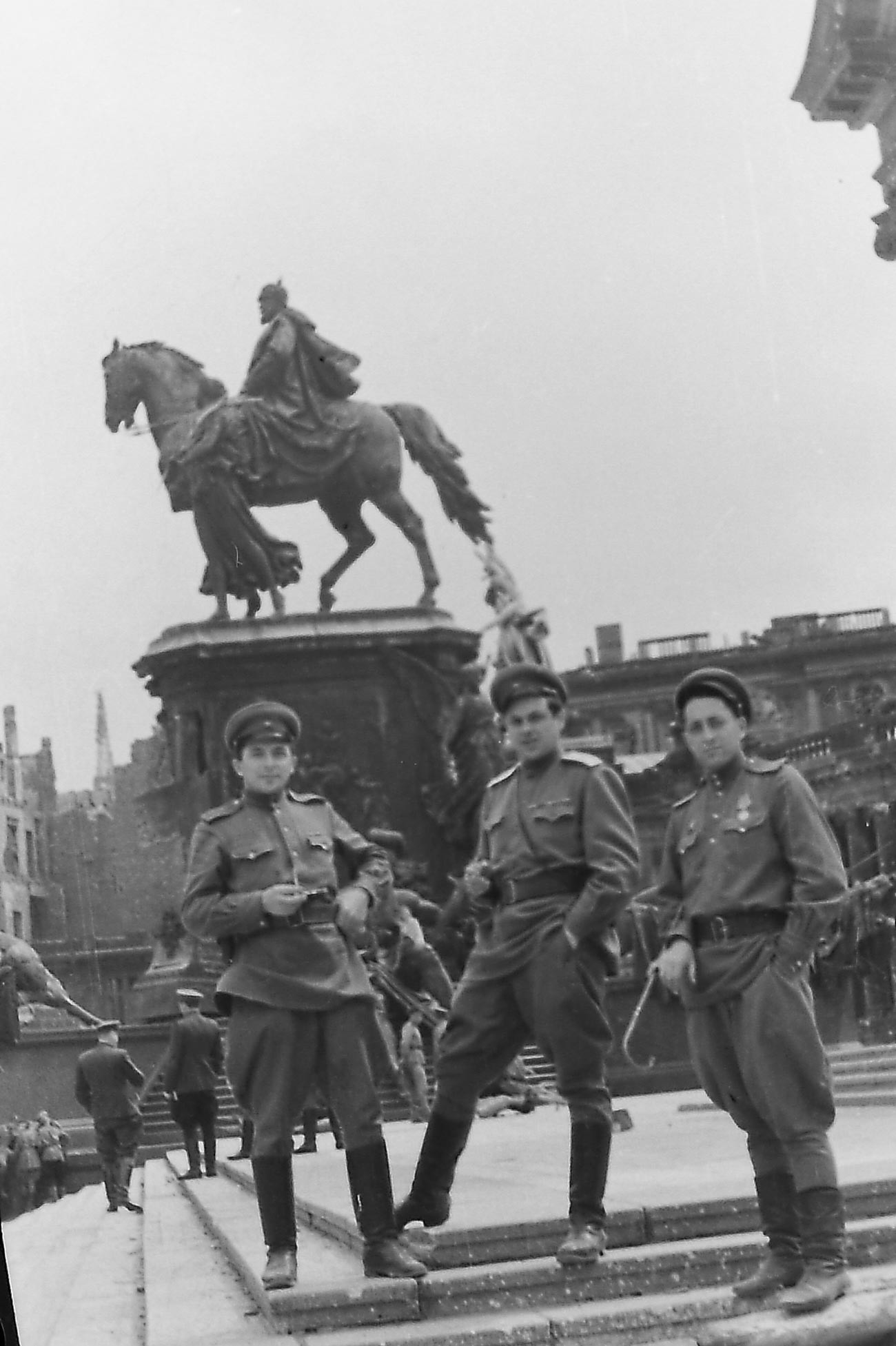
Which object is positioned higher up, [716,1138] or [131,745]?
[131,745]

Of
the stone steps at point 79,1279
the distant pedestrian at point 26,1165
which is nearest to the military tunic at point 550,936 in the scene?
the stone steps at point 79,1279

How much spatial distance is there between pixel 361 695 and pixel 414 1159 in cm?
1121

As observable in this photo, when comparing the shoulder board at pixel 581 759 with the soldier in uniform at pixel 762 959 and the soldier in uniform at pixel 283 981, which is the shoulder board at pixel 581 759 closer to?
the soldier in uniform at pixel 762 959

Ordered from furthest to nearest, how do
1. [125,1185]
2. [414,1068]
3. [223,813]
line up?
[414,1068]
[125,1185]
[223,813]

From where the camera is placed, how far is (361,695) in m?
18.6

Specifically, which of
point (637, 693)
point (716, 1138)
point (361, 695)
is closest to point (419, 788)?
point (361, 695)

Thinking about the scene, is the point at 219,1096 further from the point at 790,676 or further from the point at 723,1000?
the point at 723,1000

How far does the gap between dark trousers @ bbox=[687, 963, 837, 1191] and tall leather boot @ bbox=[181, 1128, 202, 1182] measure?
6.69 meters

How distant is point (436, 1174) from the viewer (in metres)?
4.79

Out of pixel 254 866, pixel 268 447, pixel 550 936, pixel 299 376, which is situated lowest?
pixel 550 936

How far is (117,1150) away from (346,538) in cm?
992

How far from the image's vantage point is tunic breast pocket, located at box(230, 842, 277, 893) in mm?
4734

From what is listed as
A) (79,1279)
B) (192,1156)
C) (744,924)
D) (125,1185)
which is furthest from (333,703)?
(744,924)

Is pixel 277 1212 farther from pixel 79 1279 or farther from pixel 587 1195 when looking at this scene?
pixel 79 1279
